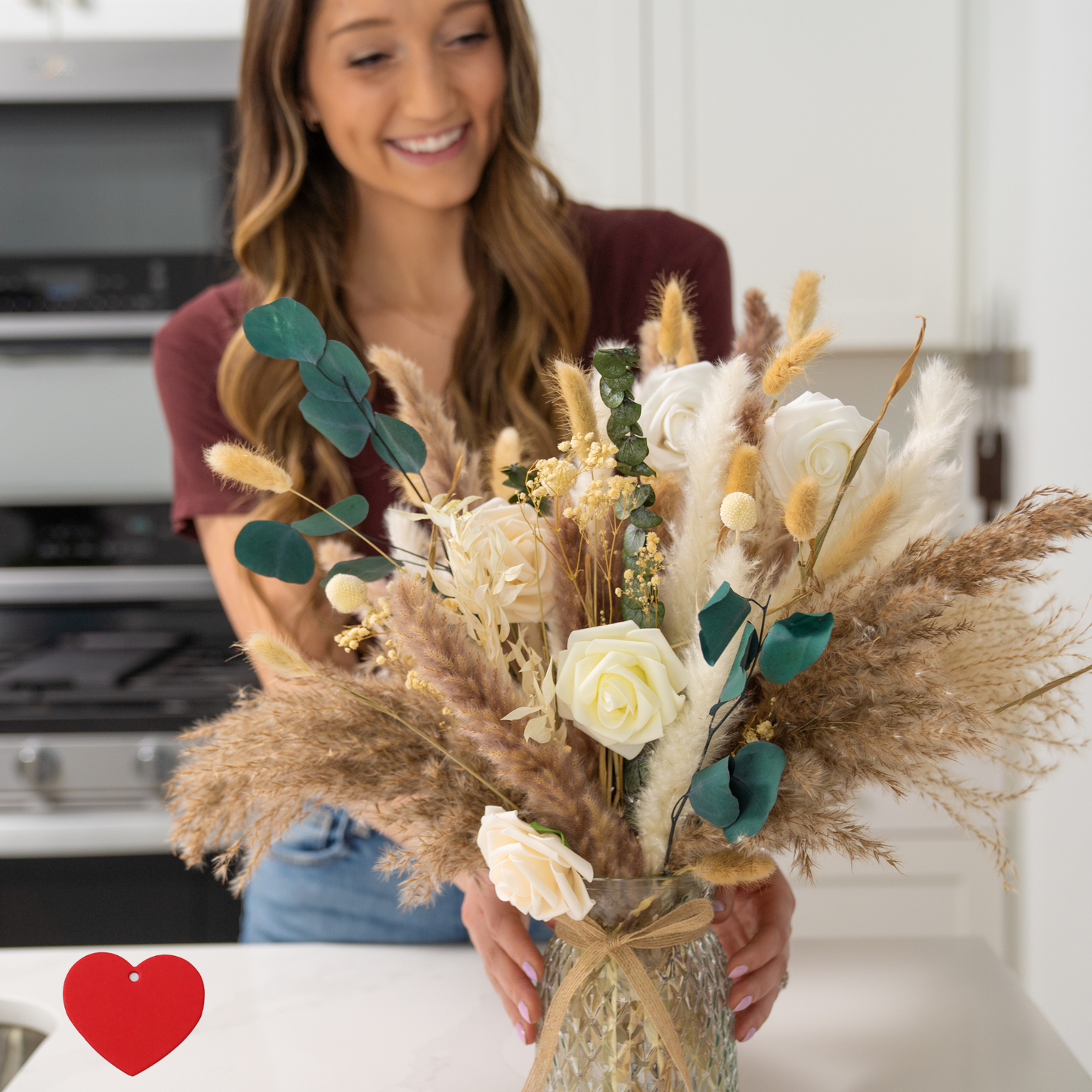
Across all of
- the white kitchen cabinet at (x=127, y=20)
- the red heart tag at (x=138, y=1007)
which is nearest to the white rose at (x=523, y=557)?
the red heart tag at (x=138, y=1007)

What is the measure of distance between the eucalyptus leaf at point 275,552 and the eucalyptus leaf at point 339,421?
5cm

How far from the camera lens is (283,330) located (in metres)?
0.45

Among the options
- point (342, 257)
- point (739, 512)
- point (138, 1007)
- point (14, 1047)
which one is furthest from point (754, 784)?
point (342, 257)

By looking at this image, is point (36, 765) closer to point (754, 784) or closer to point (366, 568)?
point (366, 568)

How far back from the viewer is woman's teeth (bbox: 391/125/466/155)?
3.43ft

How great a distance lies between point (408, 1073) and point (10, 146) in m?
1.58

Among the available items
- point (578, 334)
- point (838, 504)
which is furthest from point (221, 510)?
point (838, 504)

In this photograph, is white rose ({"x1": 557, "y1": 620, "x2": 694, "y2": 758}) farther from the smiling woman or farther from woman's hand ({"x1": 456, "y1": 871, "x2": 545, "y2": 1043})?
the smiling woman

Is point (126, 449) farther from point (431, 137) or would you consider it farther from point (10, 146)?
point (431, 137)

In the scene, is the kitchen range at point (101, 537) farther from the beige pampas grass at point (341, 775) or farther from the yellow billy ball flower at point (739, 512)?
the yellow billy ball flower at point (739, 512)

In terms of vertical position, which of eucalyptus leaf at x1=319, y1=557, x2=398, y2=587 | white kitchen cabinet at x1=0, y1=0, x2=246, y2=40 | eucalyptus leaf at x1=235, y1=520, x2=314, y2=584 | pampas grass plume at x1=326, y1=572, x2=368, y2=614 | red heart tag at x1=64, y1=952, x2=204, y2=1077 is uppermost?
white kitchen cabinet at x1=0, y1=0, x2=246, y2=40

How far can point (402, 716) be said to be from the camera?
1.66 feet

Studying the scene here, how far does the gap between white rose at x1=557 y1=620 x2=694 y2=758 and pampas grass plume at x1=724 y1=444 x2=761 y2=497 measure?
0.07 metres

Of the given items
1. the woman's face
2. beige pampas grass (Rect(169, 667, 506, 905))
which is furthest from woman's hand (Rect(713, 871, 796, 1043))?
the woman's face
